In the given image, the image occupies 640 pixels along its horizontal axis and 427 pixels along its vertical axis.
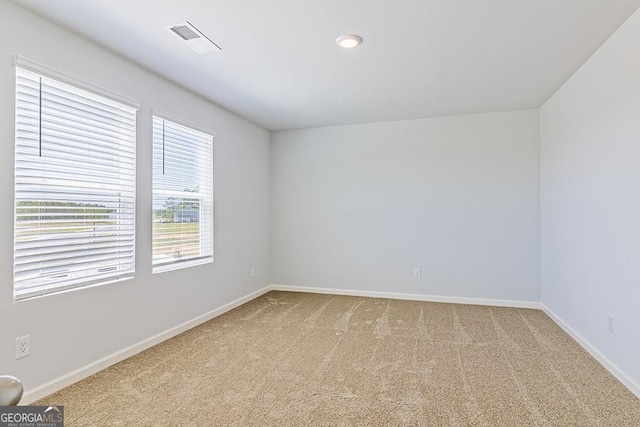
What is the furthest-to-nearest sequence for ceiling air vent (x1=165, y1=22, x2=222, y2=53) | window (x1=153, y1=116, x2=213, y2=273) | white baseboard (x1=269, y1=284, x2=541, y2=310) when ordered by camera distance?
1. white baseboard (x1=269, y1=284, x2=541, y2=310)
2. window (x1=153, y1=116, x2=213, y2=273)
3. ceiling air vent (x1=165, y1=22, x2=222, y2=53)

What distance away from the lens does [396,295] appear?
484 cm

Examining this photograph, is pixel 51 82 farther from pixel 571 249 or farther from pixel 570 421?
pixel 571 249

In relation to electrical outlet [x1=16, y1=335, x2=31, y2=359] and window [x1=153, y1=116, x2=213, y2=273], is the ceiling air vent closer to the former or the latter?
window [x1=153, y1=116, x2=213, y2=273]

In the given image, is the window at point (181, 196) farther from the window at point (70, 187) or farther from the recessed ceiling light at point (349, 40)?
the recessed ceiling light at point (349, 40)

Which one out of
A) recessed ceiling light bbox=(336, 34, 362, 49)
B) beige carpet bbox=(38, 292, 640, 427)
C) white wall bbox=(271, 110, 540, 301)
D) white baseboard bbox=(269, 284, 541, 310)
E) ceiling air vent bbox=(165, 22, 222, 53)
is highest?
recessed ceiling light bbox=(336, 34, 362, 49)

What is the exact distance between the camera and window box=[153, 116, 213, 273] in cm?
327

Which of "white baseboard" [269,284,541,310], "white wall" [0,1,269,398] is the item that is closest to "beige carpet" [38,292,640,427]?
"white wall" [0,1,269,398]

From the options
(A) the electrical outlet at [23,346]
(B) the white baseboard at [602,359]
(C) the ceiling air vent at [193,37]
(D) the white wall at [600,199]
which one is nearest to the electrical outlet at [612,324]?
(D) the white wall at [600,199]

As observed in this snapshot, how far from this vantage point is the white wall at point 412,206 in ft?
14.5

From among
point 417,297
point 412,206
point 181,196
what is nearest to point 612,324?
point 417,297

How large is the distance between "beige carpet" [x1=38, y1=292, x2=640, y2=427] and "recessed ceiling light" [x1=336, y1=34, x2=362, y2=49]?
98.1 inches

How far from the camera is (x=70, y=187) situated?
Answer: 245cm

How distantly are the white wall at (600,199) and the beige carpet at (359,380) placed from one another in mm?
330

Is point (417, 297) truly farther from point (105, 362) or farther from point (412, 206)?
point (105, 362)
